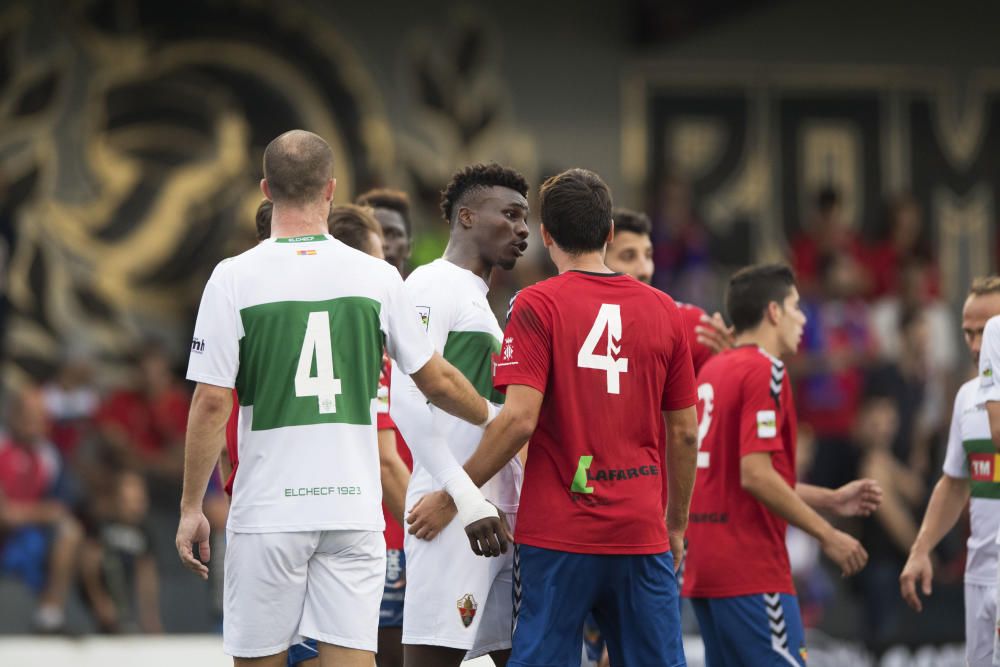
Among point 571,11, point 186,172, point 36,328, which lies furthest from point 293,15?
point 36,328

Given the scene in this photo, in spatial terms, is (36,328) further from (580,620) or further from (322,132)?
(580,620)

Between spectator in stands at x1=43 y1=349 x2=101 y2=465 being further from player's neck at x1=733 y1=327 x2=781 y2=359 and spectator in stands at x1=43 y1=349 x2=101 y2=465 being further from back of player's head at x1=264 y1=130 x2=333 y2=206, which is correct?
back of player's head at x1=264 y1=130 x2=333 y2=206

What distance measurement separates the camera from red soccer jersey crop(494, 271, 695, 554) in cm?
532

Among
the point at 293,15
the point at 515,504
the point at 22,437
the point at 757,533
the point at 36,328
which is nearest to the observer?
the point at 515,504

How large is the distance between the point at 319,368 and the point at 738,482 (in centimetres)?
239

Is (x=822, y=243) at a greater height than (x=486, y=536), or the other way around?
(x=822, y=243)

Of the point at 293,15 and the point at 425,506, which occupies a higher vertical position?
the point at 293,15

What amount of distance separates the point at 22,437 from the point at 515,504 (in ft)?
26.1

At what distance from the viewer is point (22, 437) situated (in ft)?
41.4

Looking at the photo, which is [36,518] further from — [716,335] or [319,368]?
[319,368]

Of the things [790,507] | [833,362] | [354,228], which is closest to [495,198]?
[354,228]

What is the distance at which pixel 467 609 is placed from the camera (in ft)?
18.5

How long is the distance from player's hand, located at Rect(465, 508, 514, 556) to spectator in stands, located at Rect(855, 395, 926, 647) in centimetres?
644

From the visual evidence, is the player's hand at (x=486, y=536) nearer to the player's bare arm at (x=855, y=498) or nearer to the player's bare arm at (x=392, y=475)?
the player's bare arm at (x=392, y=475)
